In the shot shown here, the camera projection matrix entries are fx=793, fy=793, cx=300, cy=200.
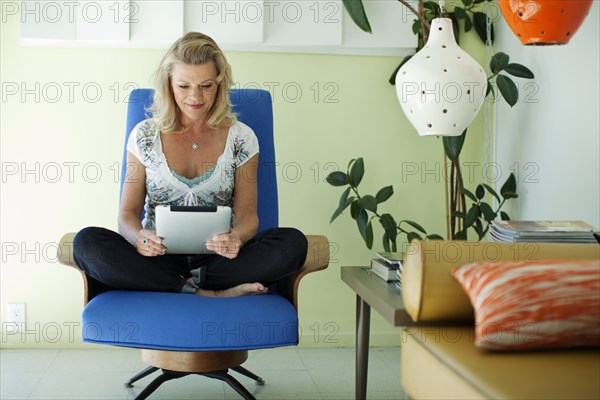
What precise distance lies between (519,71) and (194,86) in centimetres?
130

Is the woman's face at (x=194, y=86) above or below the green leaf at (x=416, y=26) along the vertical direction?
below

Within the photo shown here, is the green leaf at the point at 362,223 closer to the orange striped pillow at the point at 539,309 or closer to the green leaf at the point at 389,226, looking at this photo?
the green leaf at the point at 389,226

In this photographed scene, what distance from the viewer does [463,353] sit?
1593 mm

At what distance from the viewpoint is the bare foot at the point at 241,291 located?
2.36m

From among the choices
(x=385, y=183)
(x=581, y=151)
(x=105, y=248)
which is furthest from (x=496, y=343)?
(x=385, y=183)

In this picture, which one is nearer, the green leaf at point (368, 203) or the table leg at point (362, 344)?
the table leg at point (362, 344)

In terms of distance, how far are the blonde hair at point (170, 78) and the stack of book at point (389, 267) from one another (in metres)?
0.81

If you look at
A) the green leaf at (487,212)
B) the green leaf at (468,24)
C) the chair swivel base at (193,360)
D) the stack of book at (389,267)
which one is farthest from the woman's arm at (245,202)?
the green leaf at (468,24)

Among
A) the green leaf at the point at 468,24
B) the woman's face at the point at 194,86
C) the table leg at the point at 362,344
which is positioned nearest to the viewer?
the table leg at the point at 362,344

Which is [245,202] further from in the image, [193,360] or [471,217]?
[471,217]

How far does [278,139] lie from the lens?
3.49 m

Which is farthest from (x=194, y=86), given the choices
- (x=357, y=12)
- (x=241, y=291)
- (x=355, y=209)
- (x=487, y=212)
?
(x=487, y=212)

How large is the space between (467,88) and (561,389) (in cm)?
107

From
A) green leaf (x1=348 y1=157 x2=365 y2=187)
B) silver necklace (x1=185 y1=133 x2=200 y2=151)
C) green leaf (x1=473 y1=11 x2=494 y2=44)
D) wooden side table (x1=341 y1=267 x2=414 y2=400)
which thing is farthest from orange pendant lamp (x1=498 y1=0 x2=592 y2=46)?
green leaf (x1=473 y1=11 x2=494 y2=44)
